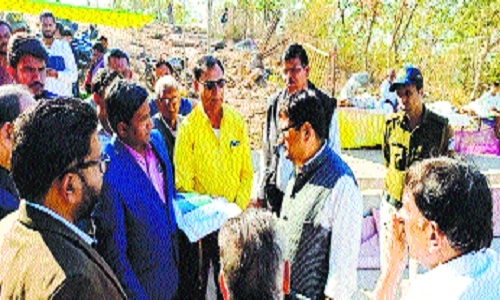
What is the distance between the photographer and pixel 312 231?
8.09 ft

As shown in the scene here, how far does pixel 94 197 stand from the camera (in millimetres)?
1840

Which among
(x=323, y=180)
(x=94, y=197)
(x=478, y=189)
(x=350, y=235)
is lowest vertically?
(x=350, y=235)

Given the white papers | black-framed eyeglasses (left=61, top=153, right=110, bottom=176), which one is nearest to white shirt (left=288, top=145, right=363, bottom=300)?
the white papers

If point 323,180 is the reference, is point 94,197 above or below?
above

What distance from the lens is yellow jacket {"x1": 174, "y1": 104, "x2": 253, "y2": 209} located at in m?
3.56

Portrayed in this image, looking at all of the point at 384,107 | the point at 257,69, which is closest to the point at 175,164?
the point at 384,107

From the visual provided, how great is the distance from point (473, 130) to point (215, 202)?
8.11 m

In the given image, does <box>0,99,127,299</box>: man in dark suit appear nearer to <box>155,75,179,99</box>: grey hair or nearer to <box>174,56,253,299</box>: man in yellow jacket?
<box>174,56,253,299</box>: man in yellow jacket

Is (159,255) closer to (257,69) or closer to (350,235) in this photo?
(350,235)

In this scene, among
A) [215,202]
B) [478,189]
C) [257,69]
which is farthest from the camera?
[257,69]

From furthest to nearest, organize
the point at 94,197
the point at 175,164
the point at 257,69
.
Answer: the point at 257,69 → the point at 175,164 → the point at 94,197

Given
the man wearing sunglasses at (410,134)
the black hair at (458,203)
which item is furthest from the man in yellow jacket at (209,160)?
the black hair at (458,203)

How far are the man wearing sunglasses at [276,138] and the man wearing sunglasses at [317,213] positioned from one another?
3.42 feet

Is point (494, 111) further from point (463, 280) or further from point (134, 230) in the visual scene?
point (463, 280)
